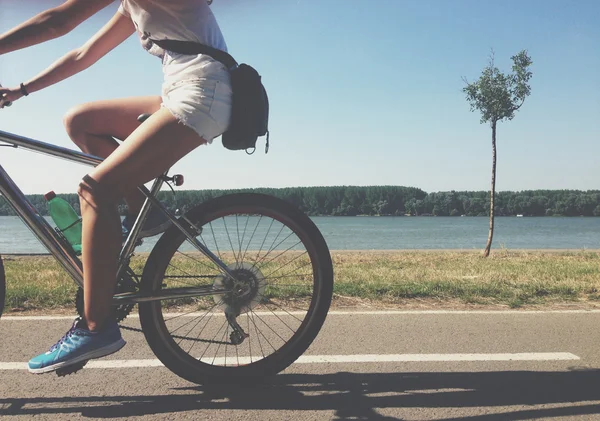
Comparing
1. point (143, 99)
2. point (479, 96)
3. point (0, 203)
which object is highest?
point (479, 96)

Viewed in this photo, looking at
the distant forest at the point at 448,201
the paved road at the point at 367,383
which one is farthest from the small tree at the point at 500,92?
the distant forest at the point at 448,201

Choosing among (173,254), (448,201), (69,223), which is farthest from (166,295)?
(448,201)

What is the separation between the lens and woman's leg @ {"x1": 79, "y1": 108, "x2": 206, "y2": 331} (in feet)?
7.72

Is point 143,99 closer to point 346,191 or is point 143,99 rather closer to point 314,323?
point 314,323

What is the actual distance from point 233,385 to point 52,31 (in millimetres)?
1933

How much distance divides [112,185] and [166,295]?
0.68 metres

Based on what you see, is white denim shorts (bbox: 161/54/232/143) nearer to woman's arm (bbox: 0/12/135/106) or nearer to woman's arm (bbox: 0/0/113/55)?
woman's arm (bbox: 0/0/113/55)

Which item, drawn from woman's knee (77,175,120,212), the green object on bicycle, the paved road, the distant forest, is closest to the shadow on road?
the paved road

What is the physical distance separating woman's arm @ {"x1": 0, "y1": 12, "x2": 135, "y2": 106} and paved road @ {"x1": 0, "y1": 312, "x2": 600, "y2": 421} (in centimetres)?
156

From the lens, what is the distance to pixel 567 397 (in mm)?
2637

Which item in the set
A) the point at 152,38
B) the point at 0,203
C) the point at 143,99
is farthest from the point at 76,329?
the point at 152,38

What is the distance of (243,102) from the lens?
96.5 inches

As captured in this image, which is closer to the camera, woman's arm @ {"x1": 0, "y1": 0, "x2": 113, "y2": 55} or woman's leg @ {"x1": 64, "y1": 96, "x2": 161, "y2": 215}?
woman's arm @ {"x1": 0, "y1": 0, "x2": 113, "y2": 55}

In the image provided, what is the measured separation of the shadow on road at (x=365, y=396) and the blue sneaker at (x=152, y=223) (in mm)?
831
